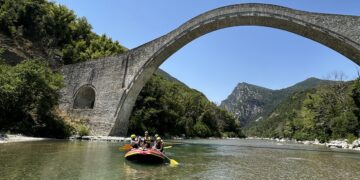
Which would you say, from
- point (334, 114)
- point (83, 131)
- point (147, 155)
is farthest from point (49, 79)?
point (334, 114)

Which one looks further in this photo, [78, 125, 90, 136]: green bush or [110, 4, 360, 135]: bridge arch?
[78, 125, 90, 136]: green bush

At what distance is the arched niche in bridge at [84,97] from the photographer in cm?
2603

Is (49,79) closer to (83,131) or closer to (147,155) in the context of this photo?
(83,131)

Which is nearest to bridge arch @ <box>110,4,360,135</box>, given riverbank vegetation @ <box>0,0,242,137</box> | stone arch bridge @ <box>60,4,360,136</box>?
stone arch bridge @ <box>60,4,360,136</box>

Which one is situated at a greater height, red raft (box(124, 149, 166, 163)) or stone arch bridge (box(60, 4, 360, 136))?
stone arch bridge (box(60, 4, 360, 136))

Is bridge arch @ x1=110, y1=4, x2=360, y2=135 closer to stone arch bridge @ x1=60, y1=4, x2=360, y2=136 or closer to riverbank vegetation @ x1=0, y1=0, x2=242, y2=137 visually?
stone arch bridge @ x1=60, y1=4, x2=360, y2=136

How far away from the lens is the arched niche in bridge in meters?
26.0

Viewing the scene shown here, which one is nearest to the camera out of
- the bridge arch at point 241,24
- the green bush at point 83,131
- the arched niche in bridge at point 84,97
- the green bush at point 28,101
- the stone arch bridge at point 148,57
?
the bridge arch at point 241,24

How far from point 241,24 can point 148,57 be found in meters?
6.55

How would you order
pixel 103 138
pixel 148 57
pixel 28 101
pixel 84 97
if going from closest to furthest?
pixel 28 101
pixel 103 138
pixel 148 57
pixel 84 97

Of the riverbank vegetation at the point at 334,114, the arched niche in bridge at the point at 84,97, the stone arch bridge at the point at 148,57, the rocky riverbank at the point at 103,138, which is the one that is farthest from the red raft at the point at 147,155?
the riverbank vegetation at the point at 334,114

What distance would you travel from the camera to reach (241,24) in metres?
21.3

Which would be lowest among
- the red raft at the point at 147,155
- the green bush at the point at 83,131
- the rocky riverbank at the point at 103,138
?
the red raft at the point at 147,155

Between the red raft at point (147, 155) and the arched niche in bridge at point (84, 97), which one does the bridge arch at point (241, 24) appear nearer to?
the arched niche in bridge at point (84, 97)
